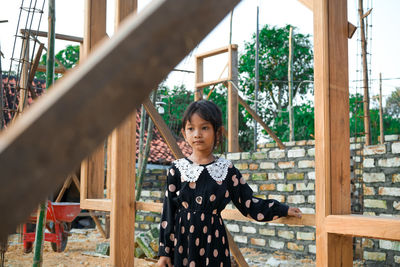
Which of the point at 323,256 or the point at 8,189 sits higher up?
the point at 8,189

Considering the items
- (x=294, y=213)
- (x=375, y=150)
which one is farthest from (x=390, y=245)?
(x=294, y=213)

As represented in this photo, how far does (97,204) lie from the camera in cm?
306

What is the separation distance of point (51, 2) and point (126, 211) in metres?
1.44

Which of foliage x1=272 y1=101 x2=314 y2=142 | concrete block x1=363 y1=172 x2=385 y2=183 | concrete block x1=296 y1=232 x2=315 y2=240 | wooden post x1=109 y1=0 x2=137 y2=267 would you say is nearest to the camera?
wooden post x1=109 y1=0 x2=137 y2=267

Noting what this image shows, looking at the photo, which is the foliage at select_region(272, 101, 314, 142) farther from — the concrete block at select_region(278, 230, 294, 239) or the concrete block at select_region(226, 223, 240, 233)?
the concrete block at select_region(278, 230, 294, 239)

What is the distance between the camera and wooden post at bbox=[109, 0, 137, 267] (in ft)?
8.80

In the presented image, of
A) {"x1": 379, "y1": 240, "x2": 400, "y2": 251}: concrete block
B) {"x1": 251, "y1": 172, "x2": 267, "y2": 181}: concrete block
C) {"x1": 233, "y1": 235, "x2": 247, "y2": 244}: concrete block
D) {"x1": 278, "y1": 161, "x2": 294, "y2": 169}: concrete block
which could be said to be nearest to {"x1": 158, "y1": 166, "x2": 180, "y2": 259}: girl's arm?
{"x1": 379, "y1": 240, "x2": 400, "y2": 251}: concrete block

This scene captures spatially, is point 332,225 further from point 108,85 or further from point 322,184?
point 108,85

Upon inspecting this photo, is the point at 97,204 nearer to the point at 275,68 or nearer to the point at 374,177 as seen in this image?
the point at 374,177

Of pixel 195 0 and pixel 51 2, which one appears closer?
pixel 195 0

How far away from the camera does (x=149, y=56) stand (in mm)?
419

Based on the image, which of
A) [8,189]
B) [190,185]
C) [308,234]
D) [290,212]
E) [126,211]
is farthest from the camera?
[308,234]

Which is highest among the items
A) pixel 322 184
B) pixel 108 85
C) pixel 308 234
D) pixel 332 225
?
pixel 108 85

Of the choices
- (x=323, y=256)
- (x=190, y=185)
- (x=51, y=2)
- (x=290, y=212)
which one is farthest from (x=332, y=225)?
(x=51, y=2)
